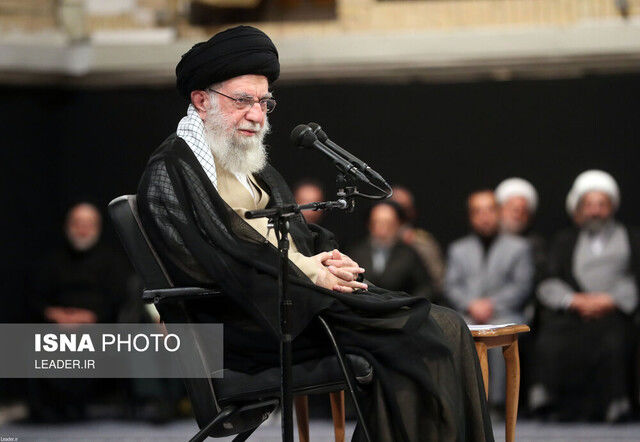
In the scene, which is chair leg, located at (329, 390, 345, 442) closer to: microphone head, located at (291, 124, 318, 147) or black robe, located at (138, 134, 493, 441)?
black robe, located at (138, 134, 493, 441)

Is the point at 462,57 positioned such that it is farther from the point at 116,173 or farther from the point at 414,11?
the point at 116,173

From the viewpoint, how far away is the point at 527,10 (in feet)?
29.6

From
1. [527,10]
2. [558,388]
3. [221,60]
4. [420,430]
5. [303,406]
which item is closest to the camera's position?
[420,430]

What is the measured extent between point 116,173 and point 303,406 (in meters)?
Result: 5.87

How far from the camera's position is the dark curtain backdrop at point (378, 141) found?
29.9ft

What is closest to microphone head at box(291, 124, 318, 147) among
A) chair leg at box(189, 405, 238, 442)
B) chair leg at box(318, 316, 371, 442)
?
chair leg at box(318, 316, 371, 442)

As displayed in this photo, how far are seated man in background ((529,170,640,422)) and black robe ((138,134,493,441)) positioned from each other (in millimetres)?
3985

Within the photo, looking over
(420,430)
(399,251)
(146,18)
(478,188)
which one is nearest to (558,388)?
(399,251)

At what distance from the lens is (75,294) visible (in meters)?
8.00

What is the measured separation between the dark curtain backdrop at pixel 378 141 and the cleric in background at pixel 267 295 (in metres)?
5.00

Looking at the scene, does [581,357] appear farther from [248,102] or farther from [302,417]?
[248,102]

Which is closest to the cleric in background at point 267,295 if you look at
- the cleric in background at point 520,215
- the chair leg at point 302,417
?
the chair leg at point 302,417

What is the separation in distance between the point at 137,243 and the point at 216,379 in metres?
0.53

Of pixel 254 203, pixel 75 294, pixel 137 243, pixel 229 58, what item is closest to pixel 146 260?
pixel 137 243
